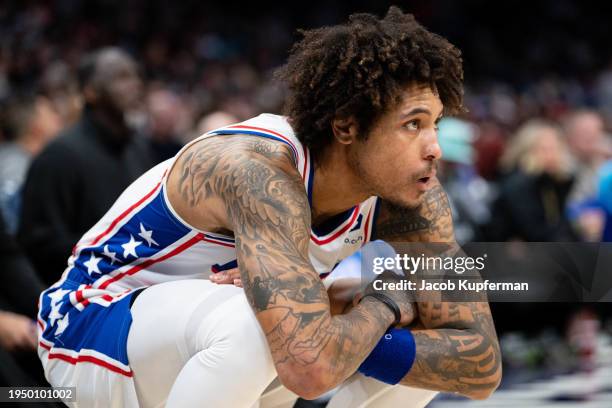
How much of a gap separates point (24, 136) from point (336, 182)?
3.58m

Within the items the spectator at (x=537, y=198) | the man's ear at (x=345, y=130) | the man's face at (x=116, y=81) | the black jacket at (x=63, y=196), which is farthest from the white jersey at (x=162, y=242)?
the spectator at (x=537, y=198)

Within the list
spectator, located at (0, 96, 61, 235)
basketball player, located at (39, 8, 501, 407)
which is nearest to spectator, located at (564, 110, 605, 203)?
spectator, located at (0, 96, 61, 235)

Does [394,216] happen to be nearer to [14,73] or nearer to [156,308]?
[156,308]

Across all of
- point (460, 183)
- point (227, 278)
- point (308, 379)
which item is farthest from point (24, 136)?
point (308, 379)

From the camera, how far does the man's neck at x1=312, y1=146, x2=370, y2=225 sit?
8.45 ft

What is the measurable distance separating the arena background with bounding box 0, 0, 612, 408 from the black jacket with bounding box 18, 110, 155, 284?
186 mm

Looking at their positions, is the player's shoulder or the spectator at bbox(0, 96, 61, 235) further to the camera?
the spectator at bbox(0, 96, 61, 235)

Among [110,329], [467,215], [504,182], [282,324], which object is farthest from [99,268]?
[504,182]

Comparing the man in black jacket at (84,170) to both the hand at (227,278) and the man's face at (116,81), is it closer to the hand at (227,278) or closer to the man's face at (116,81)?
the man's face at (116,81)

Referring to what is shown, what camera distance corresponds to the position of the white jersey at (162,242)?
2.54m

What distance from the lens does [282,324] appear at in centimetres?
216

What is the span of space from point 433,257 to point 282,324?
0.67m

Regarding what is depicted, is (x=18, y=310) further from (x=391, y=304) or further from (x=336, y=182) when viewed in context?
(x=391, y=304)

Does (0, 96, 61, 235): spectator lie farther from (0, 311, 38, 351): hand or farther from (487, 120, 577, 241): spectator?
(487, 120, 577, 241): spectator
